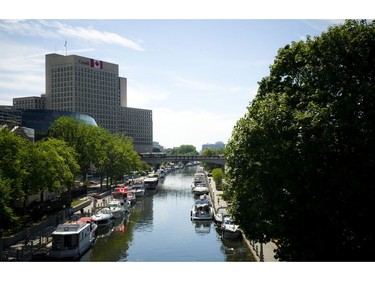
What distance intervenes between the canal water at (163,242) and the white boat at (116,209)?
3.66 ft

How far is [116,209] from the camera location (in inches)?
2657

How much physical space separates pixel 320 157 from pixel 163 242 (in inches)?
1222

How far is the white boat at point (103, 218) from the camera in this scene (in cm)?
5953

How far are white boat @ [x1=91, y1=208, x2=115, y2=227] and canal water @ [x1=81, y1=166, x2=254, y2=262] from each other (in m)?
1.05

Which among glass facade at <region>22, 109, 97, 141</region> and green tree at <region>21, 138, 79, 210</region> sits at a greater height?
glass facade at <region>22, 109, 97, 141</region>

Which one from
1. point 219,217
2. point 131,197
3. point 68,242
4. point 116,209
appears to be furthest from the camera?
point 131,197

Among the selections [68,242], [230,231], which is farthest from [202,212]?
[68,242]

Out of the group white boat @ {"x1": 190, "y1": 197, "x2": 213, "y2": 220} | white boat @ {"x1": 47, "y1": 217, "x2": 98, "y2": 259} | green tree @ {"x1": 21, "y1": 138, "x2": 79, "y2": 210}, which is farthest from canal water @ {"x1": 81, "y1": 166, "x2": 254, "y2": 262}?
green tree @ {"x1": 21, "y1": 138, "x2": 79, "y2": 210}

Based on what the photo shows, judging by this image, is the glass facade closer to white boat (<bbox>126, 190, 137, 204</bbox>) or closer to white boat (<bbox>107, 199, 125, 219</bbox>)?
white boat (<bbox>126, 190, 137, 204</bbox>)

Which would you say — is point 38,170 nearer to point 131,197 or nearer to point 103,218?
point 103,218

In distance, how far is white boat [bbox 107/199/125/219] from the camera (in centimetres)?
6671

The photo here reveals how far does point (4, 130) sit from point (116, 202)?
30142mm

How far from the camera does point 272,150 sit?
25719 mm

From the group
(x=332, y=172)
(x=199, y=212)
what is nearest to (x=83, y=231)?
(x=199, y=212)
